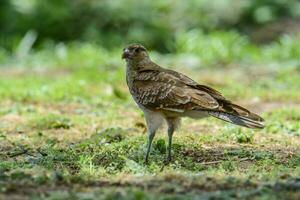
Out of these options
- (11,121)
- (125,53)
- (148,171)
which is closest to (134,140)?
(125,53)

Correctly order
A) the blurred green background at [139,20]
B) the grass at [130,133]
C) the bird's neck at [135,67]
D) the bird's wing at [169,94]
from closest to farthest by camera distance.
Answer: the grass at [130,133]
the bird's wing at [169,94]
the bird's neck at [135,67]
the blurred green background at [139,20]

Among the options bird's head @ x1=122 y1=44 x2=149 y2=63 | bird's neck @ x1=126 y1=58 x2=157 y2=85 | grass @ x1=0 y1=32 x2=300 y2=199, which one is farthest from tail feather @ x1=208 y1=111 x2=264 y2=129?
bird's head @ x1=122 y1=44 x2=149 y2=63

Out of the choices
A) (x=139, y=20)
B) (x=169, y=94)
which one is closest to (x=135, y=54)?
(x=169, y=94)

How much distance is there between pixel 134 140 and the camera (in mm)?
9055

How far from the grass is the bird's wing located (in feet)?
1.79

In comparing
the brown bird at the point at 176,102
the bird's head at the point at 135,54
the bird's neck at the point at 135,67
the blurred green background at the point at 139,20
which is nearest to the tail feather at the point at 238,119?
the brown bird at the point at 176,102

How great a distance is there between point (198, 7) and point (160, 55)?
3.10 meters

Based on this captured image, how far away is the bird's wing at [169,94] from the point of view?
7.90 metres

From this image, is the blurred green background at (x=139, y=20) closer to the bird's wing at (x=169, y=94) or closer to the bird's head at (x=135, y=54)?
the bird's head at (x=135, y=54)

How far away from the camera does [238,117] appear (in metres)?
7.96

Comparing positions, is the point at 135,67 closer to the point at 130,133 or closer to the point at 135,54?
the point at 135,54

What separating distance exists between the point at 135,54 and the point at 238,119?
150 centimetres

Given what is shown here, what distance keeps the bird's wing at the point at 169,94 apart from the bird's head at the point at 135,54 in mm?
367

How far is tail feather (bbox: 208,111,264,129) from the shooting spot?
7930mm
